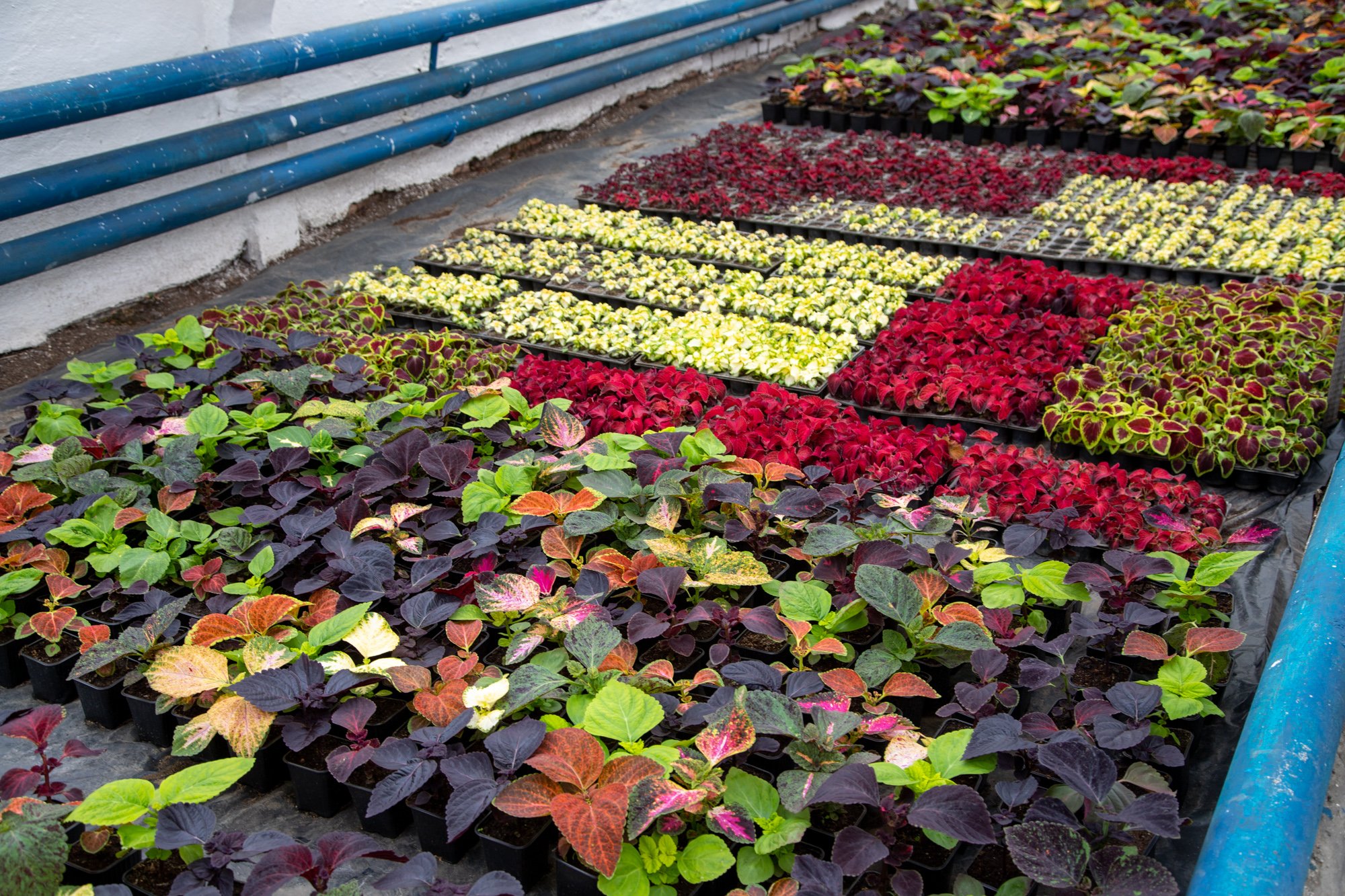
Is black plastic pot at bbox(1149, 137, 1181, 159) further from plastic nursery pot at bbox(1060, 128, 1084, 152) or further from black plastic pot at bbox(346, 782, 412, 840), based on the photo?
black plastic pot at bbox(346, 782, 412, 840)

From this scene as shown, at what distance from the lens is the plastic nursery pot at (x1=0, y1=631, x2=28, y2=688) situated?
7.91 ft

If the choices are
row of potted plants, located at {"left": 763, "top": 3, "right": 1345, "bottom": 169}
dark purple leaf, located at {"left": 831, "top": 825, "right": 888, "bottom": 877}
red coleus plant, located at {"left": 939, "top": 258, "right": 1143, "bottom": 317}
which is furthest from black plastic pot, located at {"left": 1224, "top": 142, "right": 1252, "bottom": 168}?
dark purple leaf, located at {"left": 831, "top": 825, "right": 888, "bottom": 877}

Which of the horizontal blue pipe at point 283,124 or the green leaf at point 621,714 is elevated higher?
the horizontal blue pipe at point 283,124

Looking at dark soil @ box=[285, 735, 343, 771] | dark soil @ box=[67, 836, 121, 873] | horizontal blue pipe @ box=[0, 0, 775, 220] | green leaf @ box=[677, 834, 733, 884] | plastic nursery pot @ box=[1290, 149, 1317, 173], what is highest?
horizontal blue pipe @ box=[0, 0, 775, 220]

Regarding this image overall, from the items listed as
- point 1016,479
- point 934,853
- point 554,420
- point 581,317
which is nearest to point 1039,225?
point 581,317

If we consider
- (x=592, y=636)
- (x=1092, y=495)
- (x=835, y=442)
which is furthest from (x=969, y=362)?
(x=592, y=636)

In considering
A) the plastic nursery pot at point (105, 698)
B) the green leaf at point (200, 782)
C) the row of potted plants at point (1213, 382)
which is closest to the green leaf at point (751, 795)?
the green leaf at point (200, 782)

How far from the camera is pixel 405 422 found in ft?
9.74

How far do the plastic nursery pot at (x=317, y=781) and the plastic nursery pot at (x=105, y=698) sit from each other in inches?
19.4

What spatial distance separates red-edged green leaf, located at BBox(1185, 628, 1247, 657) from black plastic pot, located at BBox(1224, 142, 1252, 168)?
532 cm

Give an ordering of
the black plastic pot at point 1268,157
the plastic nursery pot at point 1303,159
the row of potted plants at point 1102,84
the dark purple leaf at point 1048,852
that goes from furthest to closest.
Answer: the row of potted plants at point 1102,84, the black plastic pot at point 1268,157, the plastic nursery pot at point 1303,159, the dark purple leaf at point 1048,852

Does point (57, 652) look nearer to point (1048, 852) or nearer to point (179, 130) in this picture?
point (1048, 852)

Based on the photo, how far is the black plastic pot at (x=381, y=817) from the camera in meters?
1.94

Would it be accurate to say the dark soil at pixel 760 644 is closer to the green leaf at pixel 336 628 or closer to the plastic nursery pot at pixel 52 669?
the green leaf at pixel 336 628
